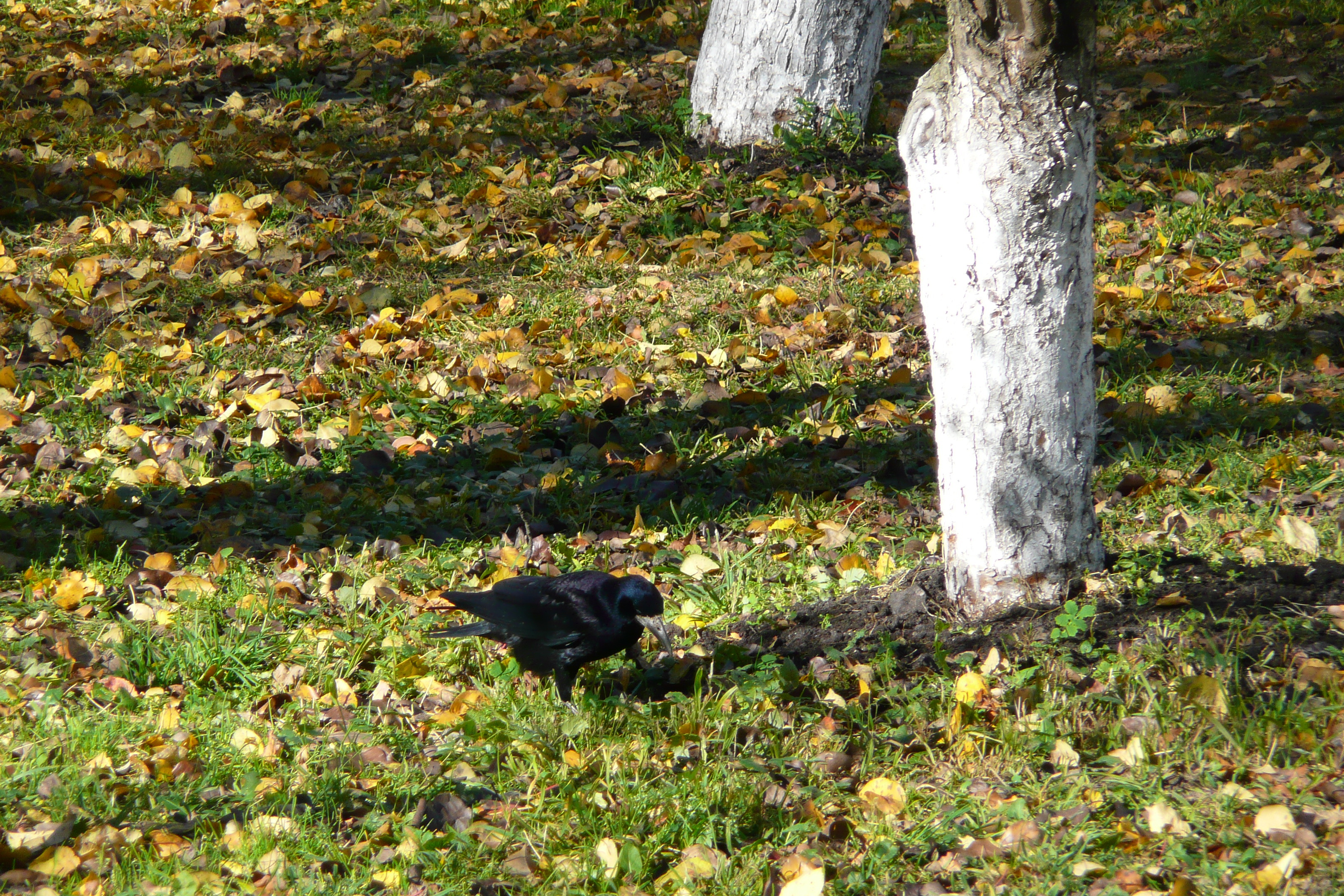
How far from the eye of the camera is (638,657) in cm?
313

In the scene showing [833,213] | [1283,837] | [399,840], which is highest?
[833,213]

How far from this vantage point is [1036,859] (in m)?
2.20

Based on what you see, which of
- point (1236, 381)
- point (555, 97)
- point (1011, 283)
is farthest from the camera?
point (555, 97)

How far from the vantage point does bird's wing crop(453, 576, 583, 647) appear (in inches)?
111

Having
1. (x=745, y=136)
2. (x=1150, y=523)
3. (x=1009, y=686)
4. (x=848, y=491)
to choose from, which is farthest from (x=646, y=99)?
(x=1009, y=686)

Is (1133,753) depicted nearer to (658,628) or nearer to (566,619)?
(658,628)

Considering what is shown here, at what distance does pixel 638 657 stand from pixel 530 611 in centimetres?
42

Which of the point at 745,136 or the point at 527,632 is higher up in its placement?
the point at 745,136

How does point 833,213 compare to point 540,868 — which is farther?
point 833,213

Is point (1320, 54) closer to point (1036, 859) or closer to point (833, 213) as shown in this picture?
point (833, 213)

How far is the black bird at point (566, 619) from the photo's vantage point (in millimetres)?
2828

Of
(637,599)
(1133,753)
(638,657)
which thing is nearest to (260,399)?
(638,657)

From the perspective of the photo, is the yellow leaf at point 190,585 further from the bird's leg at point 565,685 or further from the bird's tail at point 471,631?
the bird's leg at point 565,685

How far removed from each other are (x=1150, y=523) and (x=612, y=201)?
351cm
